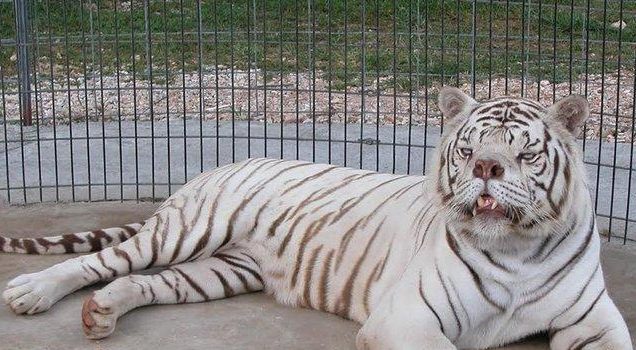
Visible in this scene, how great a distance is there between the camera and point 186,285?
3.85 metres

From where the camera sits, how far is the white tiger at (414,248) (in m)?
3.11

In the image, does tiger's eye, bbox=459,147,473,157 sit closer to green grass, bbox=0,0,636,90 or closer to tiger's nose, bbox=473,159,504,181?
tiger's nose, bbox=473,159,504,181

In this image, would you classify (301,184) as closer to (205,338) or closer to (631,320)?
(205,338)

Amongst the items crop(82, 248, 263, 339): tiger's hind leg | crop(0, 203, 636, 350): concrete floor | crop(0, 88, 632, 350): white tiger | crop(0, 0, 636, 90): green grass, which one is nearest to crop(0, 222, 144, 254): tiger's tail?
crop(0, 203, 636, 350): concrete floor

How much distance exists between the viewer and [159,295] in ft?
12.4

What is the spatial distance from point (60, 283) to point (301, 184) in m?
0.92

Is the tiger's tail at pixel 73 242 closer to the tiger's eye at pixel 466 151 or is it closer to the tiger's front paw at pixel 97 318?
the tiger's front paw at pixel 97 318

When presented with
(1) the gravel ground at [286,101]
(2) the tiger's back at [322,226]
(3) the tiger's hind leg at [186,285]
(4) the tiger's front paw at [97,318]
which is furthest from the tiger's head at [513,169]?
(1) the gravel ground at [286,101]

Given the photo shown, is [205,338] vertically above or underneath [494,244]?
underneath

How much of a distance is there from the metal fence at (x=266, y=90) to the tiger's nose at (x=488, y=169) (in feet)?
5.43

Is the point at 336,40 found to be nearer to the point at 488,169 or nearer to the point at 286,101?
the point at 286,101

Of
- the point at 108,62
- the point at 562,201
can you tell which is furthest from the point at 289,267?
the point at 108,62

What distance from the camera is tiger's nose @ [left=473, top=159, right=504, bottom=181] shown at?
119 inches

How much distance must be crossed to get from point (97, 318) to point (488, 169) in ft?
4.30
